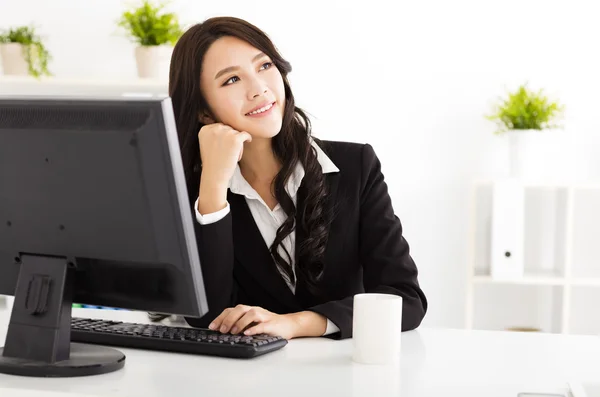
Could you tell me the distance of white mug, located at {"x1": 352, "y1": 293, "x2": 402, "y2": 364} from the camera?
1.64 meters

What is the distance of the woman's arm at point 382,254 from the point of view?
79.8 inches

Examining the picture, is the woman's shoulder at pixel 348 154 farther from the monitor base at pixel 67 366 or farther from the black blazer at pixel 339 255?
the monitor base at pixel 67 366

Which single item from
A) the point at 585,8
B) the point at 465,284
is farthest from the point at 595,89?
the point at 465,284

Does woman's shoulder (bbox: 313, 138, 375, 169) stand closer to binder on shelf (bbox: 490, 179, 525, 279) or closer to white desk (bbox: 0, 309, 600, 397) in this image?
white desk (bbox: 0, 309, 600, 397)

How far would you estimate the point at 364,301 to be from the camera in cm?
165

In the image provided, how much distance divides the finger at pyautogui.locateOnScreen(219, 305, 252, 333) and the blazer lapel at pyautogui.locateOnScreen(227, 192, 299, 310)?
1.29 feet

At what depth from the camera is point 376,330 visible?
164cm

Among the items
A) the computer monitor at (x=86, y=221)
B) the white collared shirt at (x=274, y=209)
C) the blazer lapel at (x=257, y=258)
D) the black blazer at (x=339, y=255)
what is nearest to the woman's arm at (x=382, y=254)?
the black blazer at (x=339, y=255)

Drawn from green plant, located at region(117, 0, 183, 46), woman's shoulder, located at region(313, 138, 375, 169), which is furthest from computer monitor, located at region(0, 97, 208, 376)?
green plant, located at region(117, 0, 183, 46)

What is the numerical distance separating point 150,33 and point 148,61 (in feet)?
0.40

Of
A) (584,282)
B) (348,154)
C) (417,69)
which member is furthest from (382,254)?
(417,69)

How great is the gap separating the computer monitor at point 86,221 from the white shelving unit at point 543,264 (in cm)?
270

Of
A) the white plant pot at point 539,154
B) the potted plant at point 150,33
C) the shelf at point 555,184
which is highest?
the potted plant at point 150,33

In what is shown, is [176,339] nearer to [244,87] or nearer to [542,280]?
[244,87]
